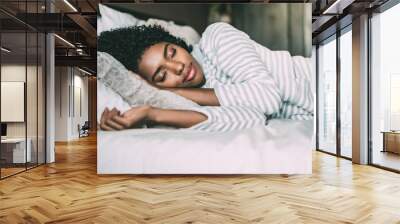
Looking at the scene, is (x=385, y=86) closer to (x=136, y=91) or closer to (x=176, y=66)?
(x=176, y=66)

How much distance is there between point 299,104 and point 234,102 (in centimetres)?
112

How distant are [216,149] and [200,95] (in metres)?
0.97

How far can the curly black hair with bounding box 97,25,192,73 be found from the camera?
669 centimetres

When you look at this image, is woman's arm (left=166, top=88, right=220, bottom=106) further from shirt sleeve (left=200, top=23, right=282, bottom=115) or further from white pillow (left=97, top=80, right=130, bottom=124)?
white pillow (left=97, top=80, right=130, bottom=124)

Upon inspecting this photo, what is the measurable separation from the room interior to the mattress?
0.19m

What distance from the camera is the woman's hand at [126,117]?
6652 millimetres

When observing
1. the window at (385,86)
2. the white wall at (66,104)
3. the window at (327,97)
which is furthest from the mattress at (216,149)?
the white wall at (66,104)

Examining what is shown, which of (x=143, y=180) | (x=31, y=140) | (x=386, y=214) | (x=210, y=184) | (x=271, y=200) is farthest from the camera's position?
(x=31, y=140)

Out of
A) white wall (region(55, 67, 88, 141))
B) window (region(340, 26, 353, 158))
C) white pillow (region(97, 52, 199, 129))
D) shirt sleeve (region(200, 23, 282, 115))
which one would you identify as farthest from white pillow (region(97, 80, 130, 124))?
white wall (region(55, 67, 88, 141))

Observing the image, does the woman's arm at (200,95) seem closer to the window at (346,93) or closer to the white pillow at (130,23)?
the white pillow at (130,23)

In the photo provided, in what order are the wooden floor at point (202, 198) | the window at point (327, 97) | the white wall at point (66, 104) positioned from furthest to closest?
the white wall at point (66, 104)
the window at point (327, 97)
the wooden floor at point (202, 198)

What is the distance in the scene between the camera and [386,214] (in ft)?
13.8

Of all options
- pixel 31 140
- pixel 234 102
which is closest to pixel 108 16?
pixel 234 102

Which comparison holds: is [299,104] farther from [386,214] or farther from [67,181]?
[67,181]
